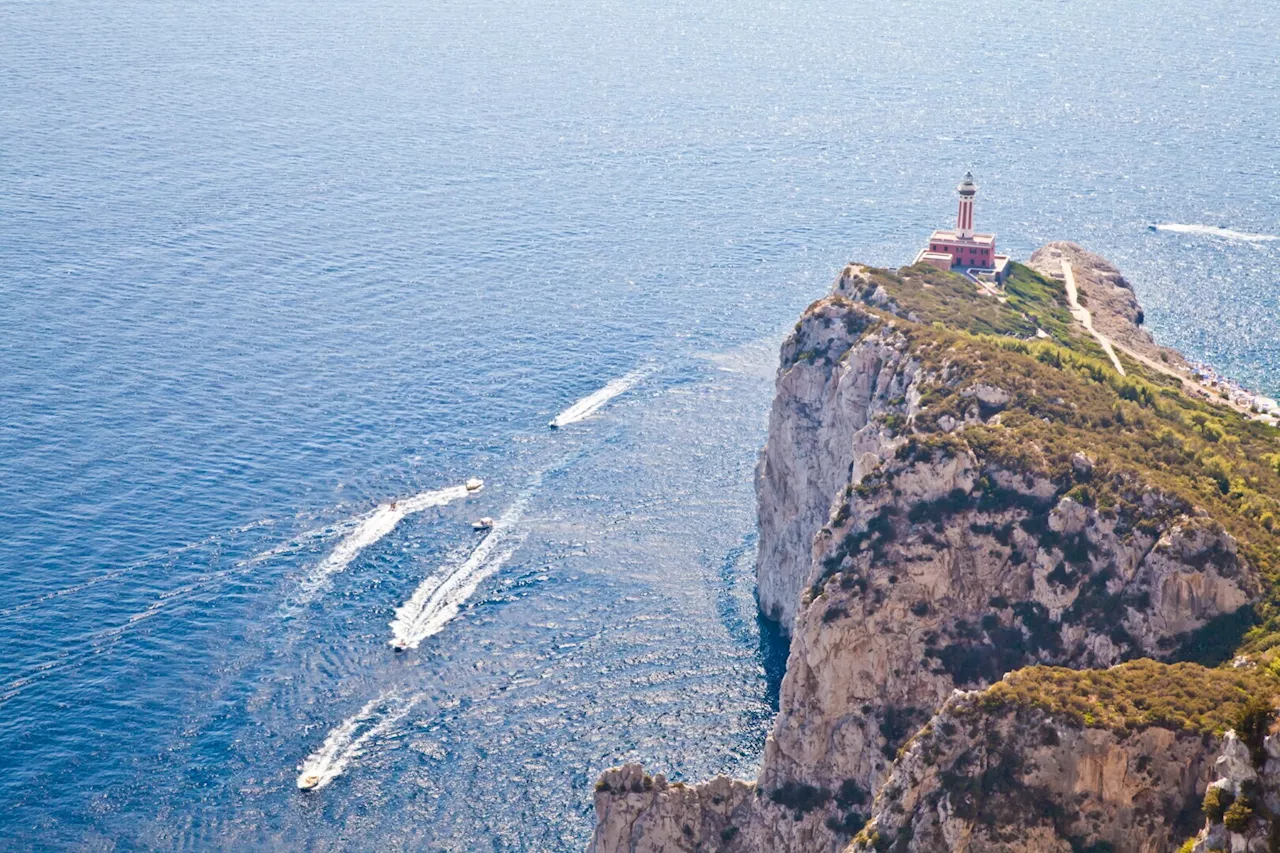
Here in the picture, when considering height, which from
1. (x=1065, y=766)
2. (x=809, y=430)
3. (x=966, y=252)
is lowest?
(x=809, y=430)

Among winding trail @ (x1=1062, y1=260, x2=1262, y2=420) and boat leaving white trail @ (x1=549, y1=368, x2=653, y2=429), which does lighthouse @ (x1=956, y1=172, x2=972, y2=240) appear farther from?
boat leaving white trail @ (x1=549, y1=368, x2=653, y2=429)

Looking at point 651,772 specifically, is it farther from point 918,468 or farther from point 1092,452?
point 1092,452

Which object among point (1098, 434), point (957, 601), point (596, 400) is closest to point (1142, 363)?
point (1098, 434)

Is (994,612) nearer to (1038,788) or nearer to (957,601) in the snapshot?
(957,601)

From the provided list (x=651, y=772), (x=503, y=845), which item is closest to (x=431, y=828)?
(x=503, y=845)

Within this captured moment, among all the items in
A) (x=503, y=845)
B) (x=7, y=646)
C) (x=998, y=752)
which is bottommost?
(x=503, y=845)

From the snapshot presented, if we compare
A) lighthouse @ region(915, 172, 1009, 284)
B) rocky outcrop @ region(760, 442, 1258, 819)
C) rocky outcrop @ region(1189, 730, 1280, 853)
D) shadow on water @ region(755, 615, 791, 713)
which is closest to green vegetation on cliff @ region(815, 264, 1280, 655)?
rocky outcrop @ region(760, 442, 1258, 819)
